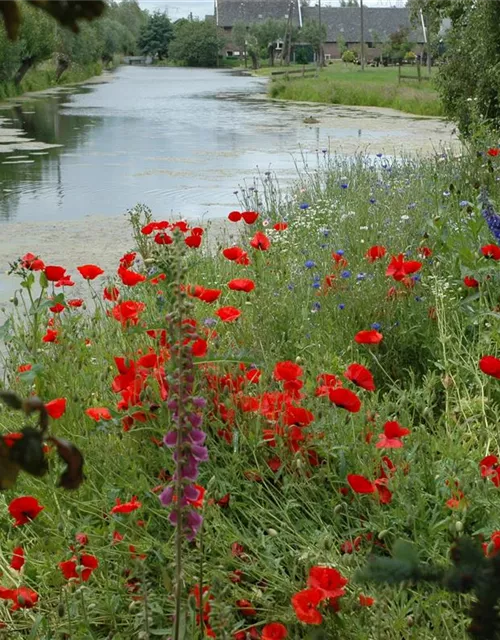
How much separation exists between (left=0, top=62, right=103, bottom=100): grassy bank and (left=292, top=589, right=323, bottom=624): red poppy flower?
30927 millimetres

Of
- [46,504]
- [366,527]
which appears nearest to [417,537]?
[366,527]

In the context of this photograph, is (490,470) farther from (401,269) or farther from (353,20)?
(353,20)

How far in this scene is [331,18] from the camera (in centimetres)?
9450

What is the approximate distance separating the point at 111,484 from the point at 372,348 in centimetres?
134

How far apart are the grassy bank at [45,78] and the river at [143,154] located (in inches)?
123

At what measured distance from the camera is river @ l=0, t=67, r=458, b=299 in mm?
8797

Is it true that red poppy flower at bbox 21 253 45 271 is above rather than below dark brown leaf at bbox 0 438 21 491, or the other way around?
below

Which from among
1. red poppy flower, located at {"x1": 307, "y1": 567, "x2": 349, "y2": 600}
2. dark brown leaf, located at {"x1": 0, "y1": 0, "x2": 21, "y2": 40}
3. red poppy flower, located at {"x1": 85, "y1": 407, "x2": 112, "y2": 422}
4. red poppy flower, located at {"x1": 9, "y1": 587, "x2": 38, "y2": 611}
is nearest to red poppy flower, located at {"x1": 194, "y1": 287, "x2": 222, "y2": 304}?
red poppy flower, located at {"x1": 85, "y1": 407, "x2": 112, "y2": 422}

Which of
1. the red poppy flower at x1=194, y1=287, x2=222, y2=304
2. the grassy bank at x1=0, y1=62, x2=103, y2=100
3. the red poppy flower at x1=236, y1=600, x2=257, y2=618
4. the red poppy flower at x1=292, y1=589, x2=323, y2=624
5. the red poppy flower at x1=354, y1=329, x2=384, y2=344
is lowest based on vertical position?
the red poppy flower at x1=236, y1=600, x2=257, y2=618

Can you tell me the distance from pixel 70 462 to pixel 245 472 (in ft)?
5.10

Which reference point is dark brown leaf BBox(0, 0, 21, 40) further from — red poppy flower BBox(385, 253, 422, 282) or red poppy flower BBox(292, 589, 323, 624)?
red poppy flower BBox(385, 253, 422, 282)

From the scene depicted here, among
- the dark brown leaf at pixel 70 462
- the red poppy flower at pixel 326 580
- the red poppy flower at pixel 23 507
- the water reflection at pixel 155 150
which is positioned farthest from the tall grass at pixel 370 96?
the dark brown leaf at pixel 70 462

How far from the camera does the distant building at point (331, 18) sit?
303ft

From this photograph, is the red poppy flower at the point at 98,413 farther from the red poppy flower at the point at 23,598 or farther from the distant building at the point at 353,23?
the distant building at the point at 353,23
